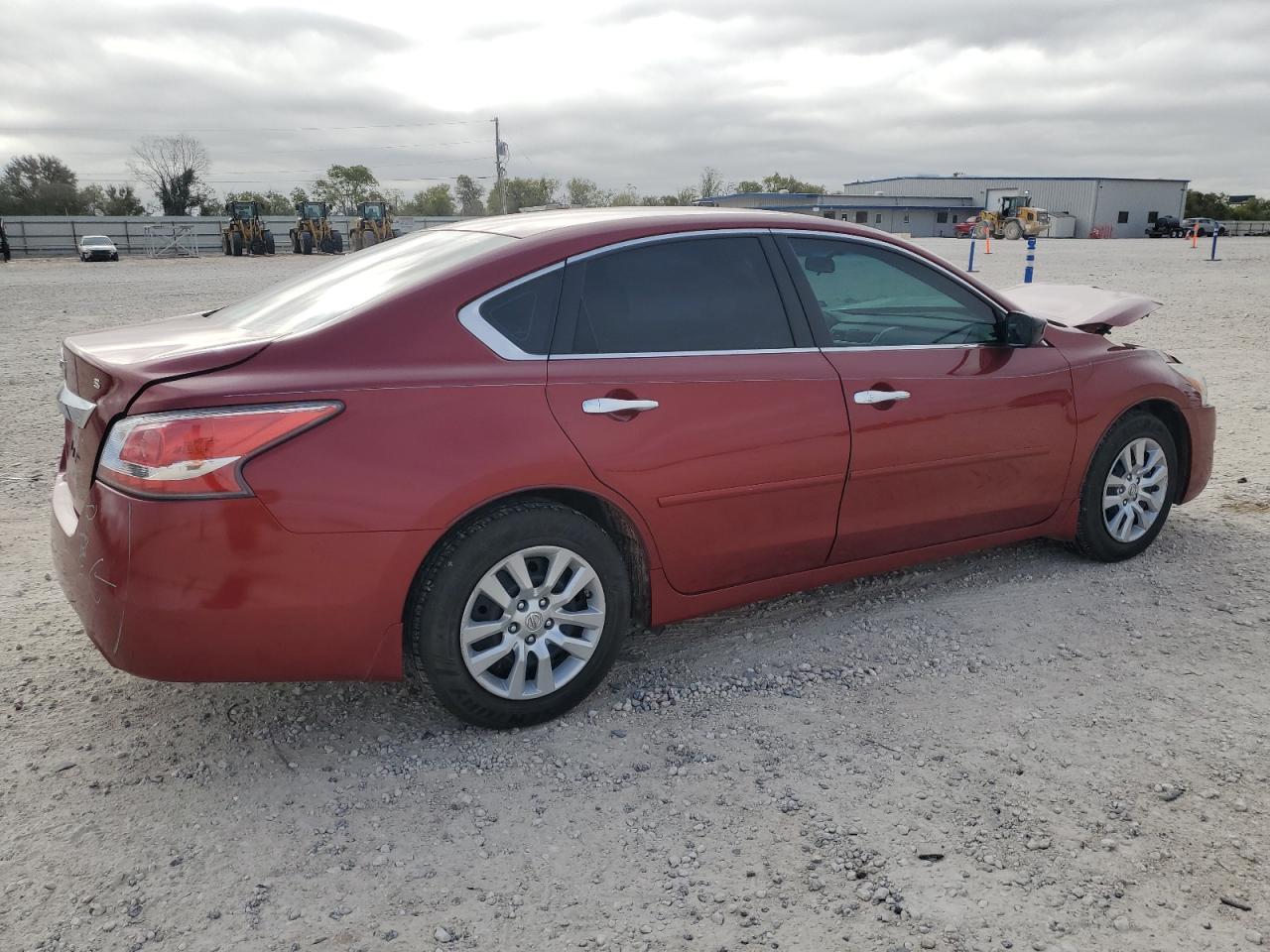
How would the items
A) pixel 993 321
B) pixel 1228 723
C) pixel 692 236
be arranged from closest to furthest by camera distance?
pixel 1228 723
pixel 692 236
pixel 993 321

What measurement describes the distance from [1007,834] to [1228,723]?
1.10 metres

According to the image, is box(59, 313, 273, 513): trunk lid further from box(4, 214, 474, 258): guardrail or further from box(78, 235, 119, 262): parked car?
box(4, 214, 474, 258): guardrail

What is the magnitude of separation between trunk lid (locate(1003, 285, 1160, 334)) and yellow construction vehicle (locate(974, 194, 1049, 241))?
174 ft

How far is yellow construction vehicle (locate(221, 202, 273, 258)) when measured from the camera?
45.7 metres

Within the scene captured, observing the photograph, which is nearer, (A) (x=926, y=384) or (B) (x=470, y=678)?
(B) (x=470, y=678)

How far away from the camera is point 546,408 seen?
10.0ft

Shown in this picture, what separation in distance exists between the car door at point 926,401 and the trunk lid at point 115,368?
2001 mm

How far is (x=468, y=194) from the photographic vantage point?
80375mm

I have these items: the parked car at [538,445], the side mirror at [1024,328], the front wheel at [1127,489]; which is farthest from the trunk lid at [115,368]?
the front wheel at [1127,489]

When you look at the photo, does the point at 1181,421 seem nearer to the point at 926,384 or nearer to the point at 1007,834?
the point at 926,384

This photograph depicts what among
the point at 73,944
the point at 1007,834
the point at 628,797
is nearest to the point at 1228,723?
the point at 1007,834

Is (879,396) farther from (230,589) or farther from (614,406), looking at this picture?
(230,589)

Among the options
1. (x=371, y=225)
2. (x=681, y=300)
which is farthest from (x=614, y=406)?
(x=371, y=225)

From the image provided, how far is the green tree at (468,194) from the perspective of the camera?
7875 centimetres
